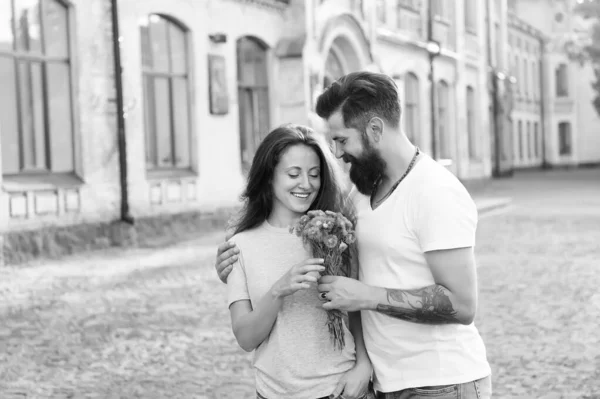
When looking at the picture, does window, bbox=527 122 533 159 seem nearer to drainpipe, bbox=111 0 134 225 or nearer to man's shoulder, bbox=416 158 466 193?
drainpipe, bbox=111 0 134 225

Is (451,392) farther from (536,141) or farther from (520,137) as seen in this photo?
(536,141)

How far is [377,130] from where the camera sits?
277 centimetres

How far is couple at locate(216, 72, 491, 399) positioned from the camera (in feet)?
8.85

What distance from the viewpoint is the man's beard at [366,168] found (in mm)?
2799

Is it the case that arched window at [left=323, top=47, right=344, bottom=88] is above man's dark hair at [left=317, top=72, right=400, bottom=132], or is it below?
above

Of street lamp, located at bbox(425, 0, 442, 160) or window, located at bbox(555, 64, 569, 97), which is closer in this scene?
street lamp, located at bbox(425, 0, 442, 160)

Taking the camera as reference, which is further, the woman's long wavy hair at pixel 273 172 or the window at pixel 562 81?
the window at pixel 562 81

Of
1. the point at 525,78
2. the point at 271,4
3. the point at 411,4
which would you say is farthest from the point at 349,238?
the point at 525,78

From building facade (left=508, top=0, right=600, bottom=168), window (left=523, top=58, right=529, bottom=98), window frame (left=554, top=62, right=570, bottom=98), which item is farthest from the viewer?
window frame (left=554, top=62, right=570, bottom=98)

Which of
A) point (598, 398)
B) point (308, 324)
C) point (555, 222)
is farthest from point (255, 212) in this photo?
point (555, 222)

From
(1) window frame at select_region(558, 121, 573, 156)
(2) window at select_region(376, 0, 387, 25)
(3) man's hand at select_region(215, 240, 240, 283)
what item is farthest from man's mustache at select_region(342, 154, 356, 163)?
(1) window frame at select_region(558, 121, 573, 156)

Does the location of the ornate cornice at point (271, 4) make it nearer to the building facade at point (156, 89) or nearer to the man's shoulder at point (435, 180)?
the building facade at point (156, 89)

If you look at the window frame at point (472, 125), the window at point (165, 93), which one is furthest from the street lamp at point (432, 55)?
the window at point (165, 93)

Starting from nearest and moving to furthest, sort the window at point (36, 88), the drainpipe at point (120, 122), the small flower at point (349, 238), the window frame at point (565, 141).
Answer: the small flower at point (349, 238) → the window at point (36, 88) → the drainpipe at point (120, 122) → the window frame at point (565, 141)
